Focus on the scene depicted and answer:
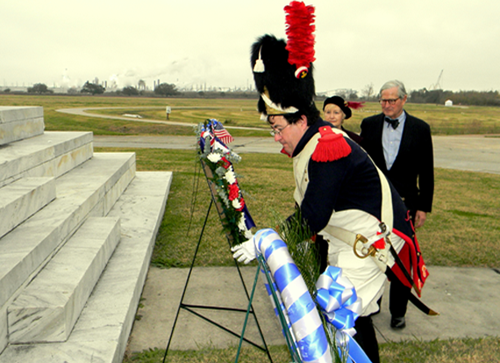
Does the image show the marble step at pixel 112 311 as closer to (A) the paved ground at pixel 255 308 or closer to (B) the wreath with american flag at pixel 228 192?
(A) the paved ground at pixel 255 308

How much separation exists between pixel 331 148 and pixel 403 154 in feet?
7.02

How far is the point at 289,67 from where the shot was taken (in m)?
2.48

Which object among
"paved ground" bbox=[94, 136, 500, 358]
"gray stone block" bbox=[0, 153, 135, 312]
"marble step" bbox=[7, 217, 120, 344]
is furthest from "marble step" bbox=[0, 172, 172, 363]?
"gray stone block" bbox=[0, 153, 135, 312]

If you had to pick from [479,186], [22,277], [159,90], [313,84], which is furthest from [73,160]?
[159,90]

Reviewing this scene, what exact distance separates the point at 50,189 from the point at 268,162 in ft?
33.6

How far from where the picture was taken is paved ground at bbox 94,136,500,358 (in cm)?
370

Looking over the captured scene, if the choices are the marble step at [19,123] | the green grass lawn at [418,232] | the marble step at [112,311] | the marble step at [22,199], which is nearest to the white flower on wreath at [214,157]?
the green grass lawn at [418,232]

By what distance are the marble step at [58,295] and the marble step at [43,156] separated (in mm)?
1117

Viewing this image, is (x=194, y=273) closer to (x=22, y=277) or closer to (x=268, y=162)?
(x=22, y=277)

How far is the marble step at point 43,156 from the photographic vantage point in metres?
4.42

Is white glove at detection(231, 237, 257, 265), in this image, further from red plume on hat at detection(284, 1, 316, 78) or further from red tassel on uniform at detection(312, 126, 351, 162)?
red plume on hat at detection(284, 1, 316, 78)

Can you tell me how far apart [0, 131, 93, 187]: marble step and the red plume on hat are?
3254 mm

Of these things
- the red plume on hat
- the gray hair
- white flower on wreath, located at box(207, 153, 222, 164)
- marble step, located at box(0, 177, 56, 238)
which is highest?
the red plume on hat

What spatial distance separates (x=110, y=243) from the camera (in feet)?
14.7
